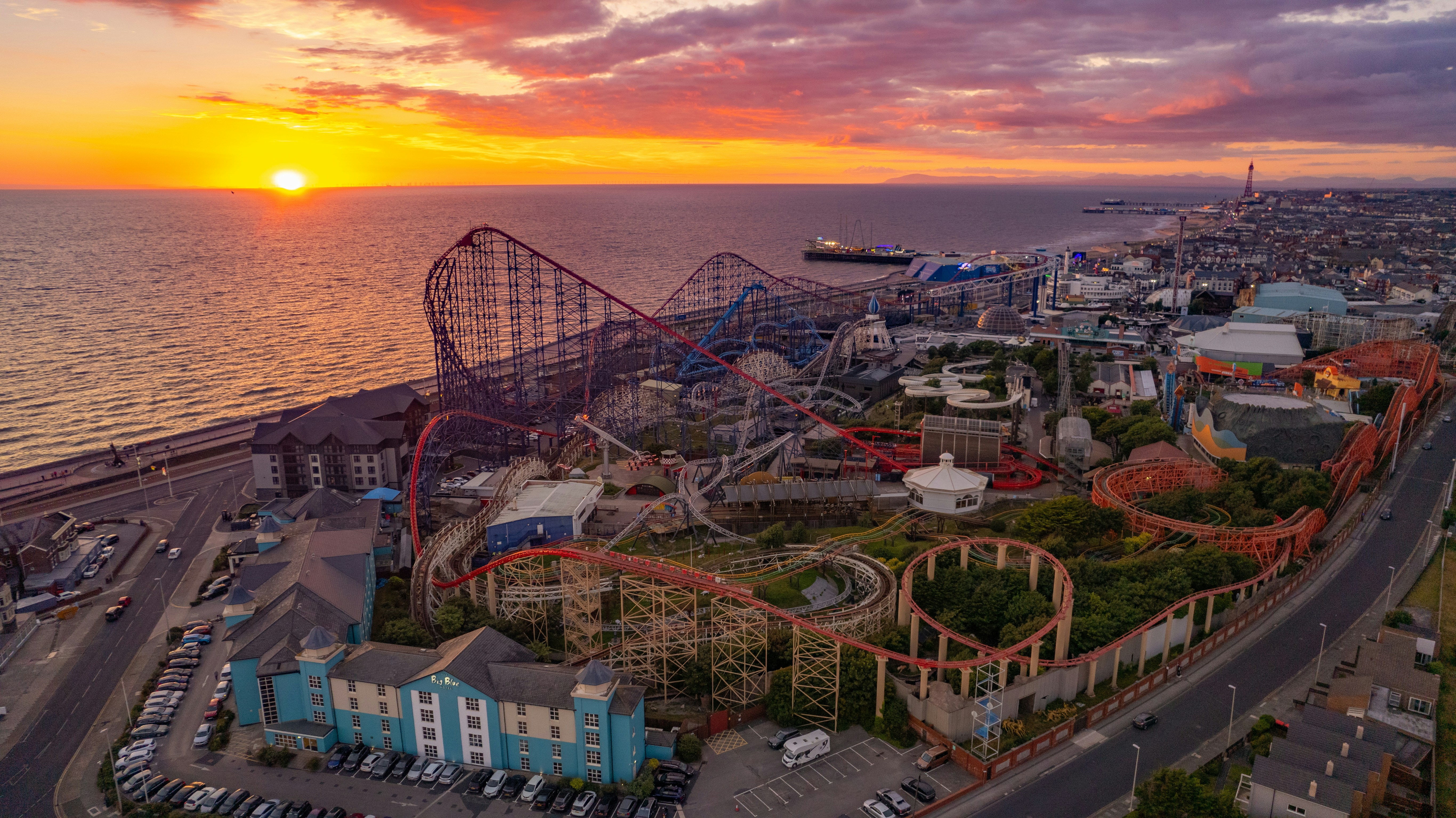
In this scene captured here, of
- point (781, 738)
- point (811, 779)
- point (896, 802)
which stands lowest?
point (811, 779)

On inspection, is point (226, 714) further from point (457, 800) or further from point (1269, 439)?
point (1269, 439)

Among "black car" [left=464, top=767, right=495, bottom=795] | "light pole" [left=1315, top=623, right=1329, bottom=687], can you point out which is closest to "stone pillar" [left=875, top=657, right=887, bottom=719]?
"black car" [left=464, top=767, right=495, bottom=795]

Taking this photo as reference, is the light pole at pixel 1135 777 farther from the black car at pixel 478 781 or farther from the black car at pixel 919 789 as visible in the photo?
the black car at pixel 478 781

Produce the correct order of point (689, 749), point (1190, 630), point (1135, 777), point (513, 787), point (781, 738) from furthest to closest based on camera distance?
point (1190, 630) < point (781, 738) < point (689, 749) < point (513, 787) < point (1135, 777)

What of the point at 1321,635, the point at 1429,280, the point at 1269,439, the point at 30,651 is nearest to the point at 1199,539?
the point at 1321,635

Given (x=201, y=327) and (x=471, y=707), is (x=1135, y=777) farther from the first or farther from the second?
(x=201, y=327)

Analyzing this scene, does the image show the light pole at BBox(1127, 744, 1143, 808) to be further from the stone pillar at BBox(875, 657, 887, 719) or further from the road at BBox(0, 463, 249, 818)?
the road at BBox(0, 463, 249, 818)

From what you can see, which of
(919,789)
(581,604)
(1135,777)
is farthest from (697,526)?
(1135,777)
